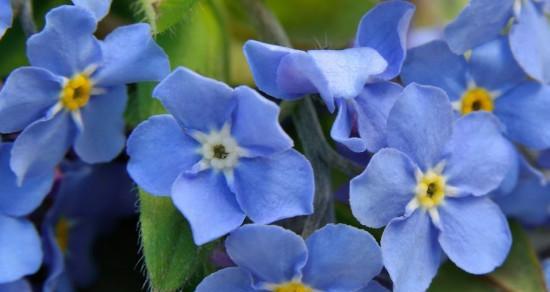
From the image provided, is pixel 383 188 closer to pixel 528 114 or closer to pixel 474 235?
pixel 474 235

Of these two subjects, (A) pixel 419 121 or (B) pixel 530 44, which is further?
(B) pixel 530 44

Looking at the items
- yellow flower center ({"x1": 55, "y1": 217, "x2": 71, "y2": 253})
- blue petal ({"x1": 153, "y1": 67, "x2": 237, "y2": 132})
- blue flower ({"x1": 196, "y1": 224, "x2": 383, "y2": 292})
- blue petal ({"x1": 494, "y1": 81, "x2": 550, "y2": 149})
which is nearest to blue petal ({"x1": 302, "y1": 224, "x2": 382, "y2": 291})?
blue flower ({"x1": 196, "y1": 224, "x2": 383, "y2": 292})

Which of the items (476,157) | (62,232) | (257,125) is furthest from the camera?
(62,232)

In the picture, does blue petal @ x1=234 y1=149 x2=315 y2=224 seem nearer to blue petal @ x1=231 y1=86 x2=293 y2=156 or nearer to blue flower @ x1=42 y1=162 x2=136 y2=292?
blue petal @ x1=231 y1=86 x2=293 y2=156

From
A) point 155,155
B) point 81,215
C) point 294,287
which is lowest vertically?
point 81,215

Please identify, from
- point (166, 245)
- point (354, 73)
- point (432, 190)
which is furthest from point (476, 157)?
point (166, 245)

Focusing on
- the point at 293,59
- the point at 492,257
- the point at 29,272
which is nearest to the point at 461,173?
the point at 492,257

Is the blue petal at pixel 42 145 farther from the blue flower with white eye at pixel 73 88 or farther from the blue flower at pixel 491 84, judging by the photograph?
the blue flower at pixel 491 84

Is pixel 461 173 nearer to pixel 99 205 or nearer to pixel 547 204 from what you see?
pixel 547 204
